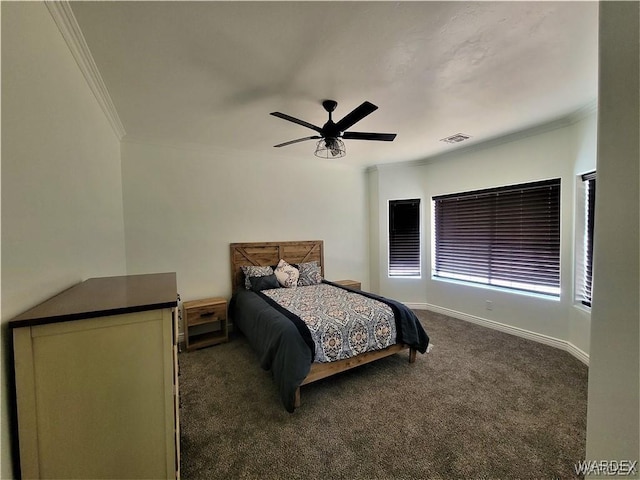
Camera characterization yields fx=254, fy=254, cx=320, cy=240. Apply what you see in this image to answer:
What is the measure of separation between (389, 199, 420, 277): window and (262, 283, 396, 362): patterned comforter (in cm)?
193

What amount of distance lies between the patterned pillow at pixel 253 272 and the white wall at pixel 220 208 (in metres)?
0.30

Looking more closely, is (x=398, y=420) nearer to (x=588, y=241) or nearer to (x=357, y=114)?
(x=357, y=114)

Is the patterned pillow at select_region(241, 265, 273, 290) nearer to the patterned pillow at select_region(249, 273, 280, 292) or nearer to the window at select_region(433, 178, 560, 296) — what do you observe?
the patterned pillow at select_region(249, 273, 280, 292)

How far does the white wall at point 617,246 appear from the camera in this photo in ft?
2.15

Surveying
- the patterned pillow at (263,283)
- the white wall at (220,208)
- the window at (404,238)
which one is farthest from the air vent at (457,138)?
the patterned pillow at (263,283)

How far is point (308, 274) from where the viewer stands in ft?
13.2

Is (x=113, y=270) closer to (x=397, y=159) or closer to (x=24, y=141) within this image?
(x=24, y=141)

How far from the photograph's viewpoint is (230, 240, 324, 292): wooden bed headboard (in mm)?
3804

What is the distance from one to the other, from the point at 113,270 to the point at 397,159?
4230 mm

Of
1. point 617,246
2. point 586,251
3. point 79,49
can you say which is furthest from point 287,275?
point 586,251

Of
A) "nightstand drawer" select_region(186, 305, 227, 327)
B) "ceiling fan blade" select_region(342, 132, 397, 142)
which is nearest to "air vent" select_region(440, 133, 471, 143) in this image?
"ceiling fan blade" select_region(342, 132, 397, 142)

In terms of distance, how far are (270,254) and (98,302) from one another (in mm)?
2943

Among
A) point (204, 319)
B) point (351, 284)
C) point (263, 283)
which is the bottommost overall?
point (204, 319)

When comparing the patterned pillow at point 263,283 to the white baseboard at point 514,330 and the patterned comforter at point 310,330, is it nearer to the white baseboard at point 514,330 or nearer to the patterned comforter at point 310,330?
the patterned comforter at point 310,330
